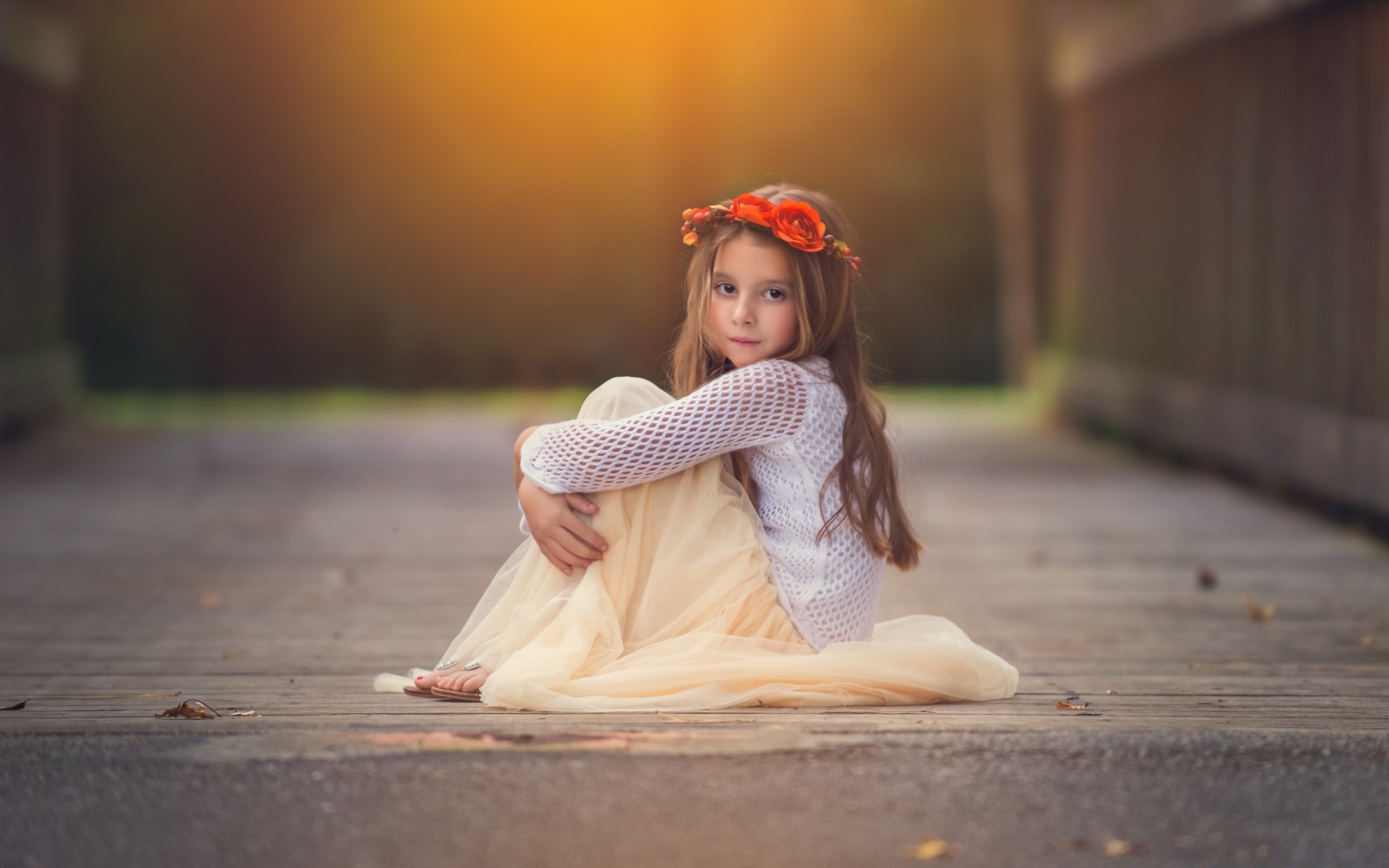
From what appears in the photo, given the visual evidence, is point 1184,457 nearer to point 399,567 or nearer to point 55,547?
point 399,567

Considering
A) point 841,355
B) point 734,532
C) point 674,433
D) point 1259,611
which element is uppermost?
point 841,355

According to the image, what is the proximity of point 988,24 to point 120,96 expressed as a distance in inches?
300

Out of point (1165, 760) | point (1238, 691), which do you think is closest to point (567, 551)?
point (1165, 760)

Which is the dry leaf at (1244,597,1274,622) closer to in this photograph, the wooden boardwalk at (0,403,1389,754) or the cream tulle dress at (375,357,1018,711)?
the wooden boardwalk at (0,403,1389,754)

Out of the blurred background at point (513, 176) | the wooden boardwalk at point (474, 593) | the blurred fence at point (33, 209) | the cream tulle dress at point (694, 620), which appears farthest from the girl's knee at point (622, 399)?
the blurred background at point (513, 176)

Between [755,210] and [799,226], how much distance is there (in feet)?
0.33

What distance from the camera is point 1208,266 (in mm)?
9578

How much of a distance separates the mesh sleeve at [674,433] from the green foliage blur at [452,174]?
36.5 feet

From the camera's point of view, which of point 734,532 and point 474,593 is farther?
point 474,593

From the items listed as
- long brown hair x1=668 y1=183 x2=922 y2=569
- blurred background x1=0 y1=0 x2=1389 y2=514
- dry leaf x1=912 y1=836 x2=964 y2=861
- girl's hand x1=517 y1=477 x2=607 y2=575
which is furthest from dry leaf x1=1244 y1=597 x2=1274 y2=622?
blurred background x1=0 y1=0 x2=1389 y2=514

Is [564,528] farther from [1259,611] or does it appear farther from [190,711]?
[1259,611]

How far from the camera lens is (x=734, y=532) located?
382 cm

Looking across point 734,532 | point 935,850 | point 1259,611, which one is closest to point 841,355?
point 734,532

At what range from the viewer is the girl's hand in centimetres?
372
